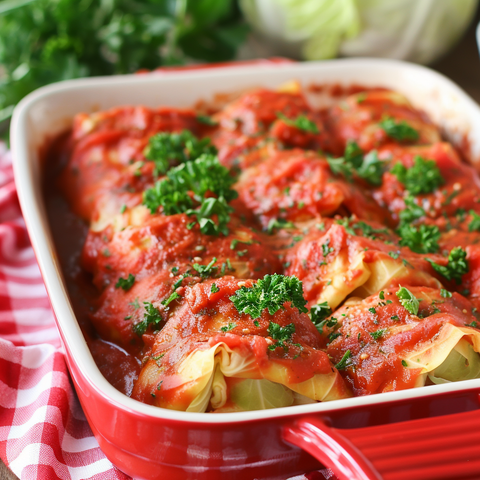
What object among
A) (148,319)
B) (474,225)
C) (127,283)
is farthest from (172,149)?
(474,225)

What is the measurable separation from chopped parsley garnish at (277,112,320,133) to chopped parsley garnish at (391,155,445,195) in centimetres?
56

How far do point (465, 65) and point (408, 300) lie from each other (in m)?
3.53

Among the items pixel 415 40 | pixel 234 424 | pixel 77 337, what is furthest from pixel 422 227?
pixel 415 40

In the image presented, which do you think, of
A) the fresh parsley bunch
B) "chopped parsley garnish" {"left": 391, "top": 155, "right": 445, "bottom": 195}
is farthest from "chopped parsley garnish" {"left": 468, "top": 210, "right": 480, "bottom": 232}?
the fresh parsley bunch

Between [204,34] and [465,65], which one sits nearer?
[204,34]

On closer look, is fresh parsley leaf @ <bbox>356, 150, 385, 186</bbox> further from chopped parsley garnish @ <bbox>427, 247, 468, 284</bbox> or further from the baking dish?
the baking dish

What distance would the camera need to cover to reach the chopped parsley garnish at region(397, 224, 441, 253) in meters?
2.83

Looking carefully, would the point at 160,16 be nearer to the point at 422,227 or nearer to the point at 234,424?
the point at 422,227

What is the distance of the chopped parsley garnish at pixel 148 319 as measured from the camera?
2.31 metres

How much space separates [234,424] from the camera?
1.78 m

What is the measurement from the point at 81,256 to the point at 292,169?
3.90 feet

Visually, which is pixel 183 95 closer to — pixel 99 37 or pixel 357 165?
pixel 99 37

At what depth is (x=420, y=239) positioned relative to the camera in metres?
2.86

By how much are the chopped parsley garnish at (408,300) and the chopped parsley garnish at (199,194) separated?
32.6 inches
